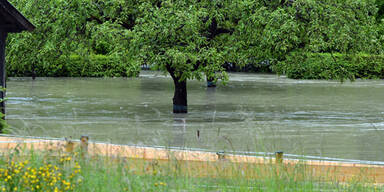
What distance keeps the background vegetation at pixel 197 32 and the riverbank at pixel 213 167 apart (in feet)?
30.1

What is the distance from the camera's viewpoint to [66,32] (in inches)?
834

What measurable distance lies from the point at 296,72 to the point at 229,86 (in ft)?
38.0

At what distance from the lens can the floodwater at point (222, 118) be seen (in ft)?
44.7

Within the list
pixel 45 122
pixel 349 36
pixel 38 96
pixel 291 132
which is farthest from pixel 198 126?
pixel 38 96

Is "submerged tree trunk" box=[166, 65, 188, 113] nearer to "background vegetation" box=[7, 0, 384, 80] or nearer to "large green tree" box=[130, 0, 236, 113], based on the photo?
"background vegetation" box=[7, 0, 384, 80]

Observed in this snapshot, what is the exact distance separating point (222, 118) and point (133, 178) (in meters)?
13.3

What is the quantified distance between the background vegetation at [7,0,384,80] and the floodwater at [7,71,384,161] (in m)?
1.68

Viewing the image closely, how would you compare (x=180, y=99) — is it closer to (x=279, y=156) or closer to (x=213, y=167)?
(x=279, y=156)

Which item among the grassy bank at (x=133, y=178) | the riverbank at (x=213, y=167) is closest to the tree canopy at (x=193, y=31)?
the riverbank at (x=213, y=167)

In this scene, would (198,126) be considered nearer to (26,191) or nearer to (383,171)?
(383,171)

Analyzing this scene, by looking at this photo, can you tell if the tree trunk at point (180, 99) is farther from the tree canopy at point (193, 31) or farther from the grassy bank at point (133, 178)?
the grassy bank at point (133, 178)

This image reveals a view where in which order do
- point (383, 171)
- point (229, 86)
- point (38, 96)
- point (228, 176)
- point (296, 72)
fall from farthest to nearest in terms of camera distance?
point (296, 72) < point (229, 86) < point (38, 96) < point (383, 171) < point (228, 176)

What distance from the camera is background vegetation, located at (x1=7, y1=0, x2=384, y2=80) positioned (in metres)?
18.4

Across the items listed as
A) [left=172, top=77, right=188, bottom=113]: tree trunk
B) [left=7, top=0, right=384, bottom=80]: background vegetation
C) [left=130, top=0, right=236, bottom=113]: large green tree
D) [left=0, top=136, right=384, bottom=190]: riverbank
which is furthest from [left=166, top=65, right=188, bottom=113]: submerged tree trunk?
[left=0, top=136, right=384, bottom=190]: riverbank
